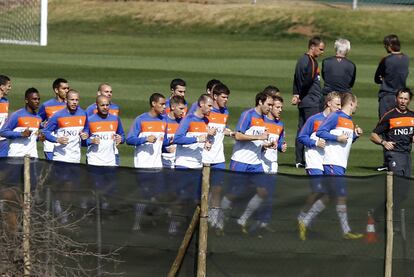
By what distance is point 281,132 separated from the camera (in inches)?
648

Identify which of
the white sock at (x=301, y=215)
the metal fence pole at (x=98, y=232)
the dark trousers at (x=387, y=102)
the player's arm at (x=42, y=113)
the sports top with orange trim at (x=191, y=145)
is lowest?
the metal fence pole at (x=98, y=232)

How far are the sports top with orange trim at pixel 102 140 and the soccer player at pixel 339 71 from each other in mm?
4390

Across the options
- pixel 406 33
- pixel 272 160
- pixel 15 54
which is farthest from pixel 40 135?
pixel 406 33

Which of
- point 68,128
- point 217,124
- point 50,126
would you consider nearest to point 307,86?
point 217,124

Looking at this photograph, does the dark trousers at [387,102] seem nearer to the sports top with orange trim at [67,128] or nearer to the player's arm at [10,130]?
the sports top with orange trim at [67,128]

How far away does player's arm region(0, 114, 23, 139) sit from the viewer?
16.6m

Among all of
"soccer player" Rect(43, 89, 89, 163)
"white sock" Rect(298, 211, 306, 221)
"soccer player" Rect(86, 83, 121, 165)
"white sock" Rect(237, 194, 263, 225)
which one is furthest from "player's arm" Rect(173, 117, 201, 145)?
"white sock" Rect(298, 211, 306, 221)

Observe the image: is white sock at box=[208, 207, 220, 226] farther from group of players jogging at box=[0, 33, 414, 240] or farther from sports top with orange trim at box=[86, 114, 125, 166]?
sports top with orange trim at box=[86, 114, 125, 166]

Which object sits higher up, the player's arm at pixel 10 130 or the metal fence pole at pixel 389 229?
the player's arm at pixel 10 130

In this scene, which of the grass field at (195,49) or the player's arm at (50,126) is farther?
the grass field at (195,49)

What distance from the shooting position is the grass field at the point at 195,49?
2684 centimetres

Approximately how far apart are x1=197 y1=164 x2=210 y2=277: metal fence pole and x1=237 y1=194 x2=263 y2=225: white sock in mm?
355

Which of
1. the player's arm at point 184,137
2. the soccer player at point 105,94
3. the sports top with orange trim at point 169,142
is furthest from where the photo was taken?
the soccer player at point 105,94

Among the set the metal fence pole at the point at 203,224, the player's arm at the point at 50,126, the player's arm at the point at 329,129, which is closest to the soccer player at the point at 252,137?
the player's arm at the point at 329,129
